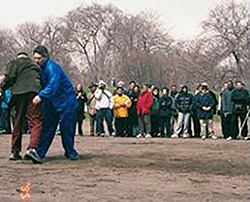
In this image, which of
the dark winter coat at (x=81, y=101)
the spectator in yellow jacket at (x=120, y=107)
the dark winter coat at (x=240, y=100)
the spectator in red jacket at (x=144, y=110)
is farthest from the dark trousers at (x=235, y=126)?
the dark winter coat at (x=81, y=101)

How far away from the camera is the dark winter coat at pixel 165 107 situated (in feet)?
64.5

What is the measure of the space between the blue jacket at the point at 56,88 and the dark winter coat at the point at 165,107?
364 inches

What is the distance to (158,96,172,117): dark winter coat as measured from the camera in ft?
64.5

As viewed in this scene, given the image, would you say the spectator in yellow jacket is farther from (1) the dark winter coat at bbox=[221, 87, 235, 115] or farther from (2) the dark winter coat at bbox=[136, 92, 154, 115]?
(1) the dark winter coat at bbox=[221, 87, 235, 115]

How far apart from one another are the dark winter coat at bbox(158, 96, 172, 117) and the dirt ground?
738 cm

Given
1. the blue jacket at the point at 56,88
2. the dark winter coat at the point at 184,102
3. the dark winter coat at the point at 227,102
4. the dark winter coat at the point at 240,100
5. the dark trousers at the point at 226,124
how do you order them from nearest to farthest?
the blue jacket at the point at 56,88
the dark winter coat at the point at 240,100
the dark winter coat at the point at 227,102
the dark trousers at the point at 226,124
the dark winter coat at the point at 184,102

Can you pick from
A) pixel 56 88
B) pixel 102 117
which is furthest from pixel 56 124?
pixel 102 117

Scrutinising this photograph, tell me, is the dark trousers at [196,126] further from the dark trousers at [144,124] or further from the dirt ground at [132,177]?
the dirt ground at [132,177]

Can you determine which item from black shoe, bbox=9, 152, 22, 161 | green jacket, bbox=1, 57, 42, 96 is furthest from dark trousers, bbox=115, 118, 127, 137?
green jacket, bbox=1, 57, 42, 96

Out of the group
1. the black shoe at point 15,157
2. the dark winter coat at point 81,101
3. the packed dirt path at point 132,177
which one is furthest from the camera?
the dark winter coat at point 81,101

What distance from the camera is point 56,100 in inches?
411

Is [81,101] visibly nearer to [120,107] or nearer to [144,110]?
[120,107]

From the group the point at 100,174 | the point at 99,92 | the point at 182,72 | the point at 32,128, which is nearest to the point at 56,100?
the point at 32,128

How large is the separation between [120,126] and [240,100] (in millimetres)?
4061
